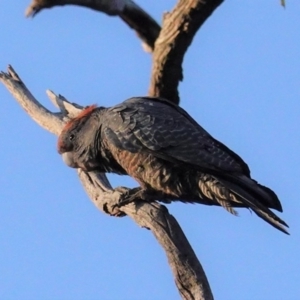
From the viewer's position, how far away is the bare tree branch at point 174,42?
966cm

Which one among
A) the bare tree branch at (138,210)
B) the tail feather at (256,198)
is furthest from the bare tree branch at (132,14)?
the tail feather at (256,198)

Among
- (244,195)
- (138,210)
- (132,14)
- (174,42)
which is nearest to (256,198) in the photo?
(244,195)

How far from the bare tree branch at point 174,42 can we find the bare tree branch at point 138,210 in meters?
0.84

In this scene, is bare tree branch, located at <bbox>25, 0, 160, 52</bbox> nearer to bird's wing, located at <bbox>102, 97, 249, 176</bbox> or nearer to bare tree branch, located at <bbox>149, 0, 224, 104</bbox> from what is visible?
bare tree branch, located at <bbox>149, 0, 224, 104</bbox>

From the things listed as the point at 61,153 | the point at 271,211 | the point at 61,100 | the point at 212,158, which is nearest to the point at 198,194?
the point at 212,158

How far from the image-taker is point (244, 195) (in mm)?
8492

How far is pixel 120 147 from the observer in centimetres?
925

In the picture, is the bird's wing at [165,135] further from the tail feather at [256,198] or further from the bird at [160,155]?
the tail feather at [256,198]

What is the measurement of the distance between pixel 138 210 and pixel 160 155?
0.52 m

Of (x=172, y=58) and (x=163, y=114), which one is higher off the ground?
(x=172, y=58)

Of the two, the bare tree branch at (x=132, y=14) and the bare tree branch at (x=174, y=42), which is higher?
the bare tree branch at (x=132, y=14)

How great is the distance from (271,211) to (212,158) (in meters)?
0.87

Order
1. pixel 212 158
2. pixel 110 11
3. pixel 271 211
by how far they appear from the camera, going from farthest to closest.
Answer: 1. pixel 110 11
2. pixel 212 158
3. pixel 271 211

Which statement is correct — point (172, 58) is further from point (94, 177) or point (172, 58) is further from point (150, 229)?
point (150, 229)
